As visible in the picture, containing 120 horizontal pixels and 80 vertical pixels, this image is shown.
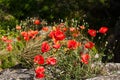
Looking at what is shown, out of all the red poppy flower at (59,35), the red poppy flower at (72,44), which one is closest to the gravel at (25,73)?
the red poppy flower at (72,44)

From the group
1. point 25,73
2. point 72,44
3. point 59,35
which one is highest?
point 59,35

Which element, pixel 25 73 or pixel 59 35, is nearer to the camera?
pixel 59 35

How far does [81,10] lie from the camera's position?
1197 cm

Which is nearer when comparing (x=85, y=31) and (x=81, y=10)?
(x=85, y=31)

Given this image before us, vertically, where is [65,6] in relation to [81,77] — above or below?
above

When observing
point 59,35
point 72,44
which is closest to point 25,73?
point 59,35

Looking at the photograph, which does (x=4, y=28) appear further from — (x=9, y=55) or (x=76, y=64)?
(x=76, y=64)

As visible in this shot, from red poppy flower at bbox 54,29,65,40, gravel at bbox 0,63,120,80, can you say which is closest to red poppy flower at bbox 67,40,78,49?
red poppy flower at bbox 54,29,65,40

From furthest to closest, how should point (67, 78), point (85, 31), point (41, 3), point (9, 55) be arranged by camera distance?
point (41, 3) < point (85, 31) < point (9, 55) < point (67, 78)

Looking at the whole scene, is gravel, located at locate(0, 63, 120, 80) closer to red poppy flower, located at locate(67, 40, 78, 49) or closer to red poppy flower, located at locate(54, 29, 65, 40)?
red poppy flower, located at locate(67, 40, 78, 49)

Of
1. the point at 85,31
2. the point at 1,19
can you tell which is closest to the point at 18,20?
the point at 1,19

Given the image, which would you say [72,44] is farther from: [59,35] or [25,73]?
[25,73]

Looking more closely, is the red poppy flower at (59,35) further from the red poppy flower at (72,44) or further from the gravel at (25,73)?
the gravel at (25,73)

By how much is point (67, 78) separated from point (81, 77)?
0.26 m
